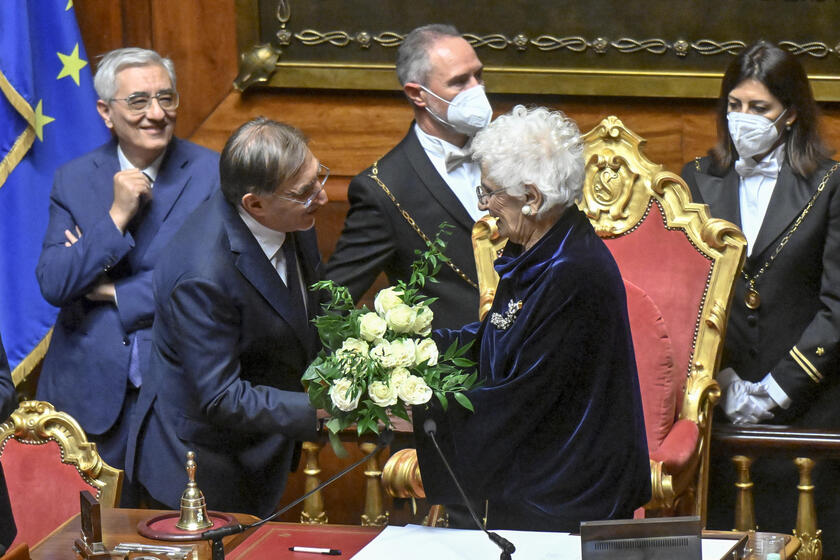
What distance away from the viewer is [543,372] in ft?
8.87

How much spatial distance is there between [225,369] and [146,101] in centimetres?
125

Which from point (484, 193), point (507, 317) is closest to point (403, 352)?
point (507, 317)

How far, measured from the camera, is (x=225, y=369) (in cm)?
302

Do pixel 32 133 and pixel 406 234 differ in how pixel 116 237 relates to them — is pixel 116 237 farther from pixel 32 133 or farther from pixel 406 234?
pixel 32 133

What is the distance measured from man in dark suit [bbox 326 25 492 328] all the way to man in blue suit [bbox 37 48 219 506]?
0.54 metres

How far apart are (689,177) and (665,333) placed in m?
0.62

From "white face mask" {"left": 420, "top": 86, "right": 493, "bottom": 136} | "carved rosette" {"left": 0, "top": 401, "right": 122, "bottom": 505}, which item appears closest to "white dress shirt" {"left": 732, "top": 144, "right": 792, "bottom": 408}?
"white face mask" {"left": 420, "top": 86, "right": 493, "bottom": 136}

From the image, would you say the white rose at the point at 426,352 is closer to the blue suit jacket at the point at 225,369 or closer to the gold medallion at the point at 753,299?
the blue suit jacket at the point at 225,369

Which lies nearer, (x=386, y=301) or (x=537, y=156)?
(x=386, y=301)

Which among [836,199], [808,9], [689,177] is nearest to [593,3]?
[808,9]

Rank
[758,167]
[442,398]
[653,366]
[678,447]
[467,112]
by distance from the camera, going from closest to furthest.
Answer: [442,398] < [678,447] < [653,366] < [758,167] < [467,112]

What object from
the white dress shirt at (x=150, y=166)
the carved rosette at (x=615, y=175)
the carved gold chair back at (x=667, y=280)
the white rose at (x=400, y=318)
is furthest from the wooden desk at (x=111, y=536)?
the carved rosette at (x=615, y=175)

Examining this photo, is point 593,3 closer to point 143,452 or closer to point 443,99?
point 443,99

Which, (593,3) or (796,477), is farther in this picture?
(593,3)
